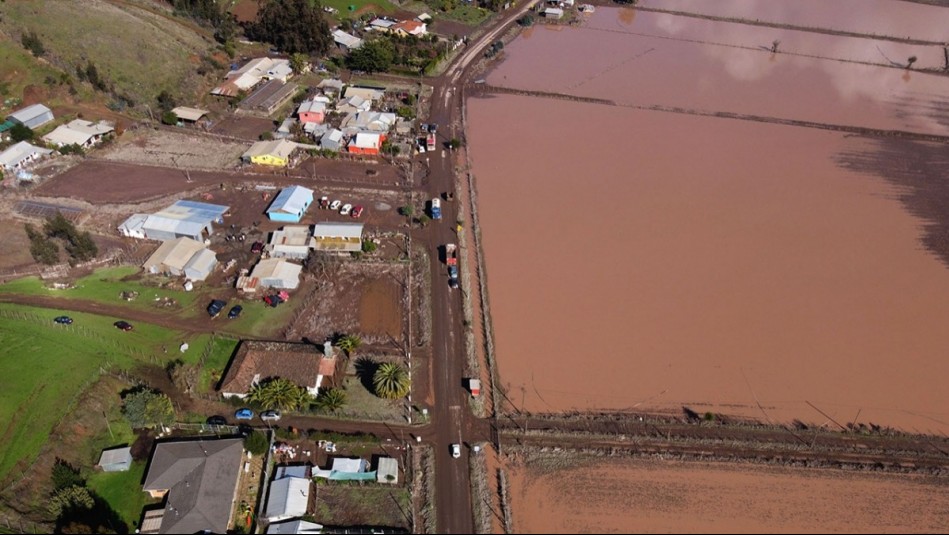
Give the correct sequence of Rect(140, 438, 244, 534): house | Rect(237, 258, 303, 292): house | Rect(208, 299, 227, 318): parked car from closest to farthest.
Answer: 1. Rect(140, 438, 244, 534): house
2. Rect(208, 299, 227, 318): parked car
3. Rect(237, 258, 303, 292): house

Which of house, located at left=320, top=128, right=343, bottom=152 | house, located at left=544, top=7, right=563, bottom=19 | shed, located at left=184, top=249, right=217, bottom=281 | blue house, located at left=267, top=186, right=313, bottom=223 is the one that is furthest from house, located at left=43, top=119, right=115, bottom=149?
house, located at left=544, top=7, right=563, bottom=19

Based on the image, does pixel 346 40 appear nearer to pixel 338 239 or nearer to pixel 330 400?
pixel 338 239

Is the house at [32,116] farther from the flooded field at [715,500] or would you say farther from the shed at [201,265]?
the flooded field at [715,500]

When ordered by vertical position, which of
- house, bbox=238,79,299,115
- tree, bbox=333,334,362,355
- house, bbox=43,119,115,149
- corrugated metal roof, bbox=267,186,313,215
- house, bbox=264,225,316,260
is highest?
house, bbox=238,79,299,115

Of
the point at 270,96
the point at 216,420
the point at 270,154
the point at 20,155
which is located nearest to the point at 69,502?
the point at 216,420

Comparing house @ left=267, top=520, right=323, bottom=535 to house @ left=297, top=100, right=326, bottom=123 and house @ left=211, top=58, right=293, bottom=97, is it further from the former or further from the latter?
house @ left=211, top=58, right=293, bottom=97

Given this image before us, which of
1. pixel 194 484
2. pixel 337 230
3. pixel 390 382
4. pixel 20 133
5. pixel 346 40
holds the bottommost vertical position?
pixel 194 484
